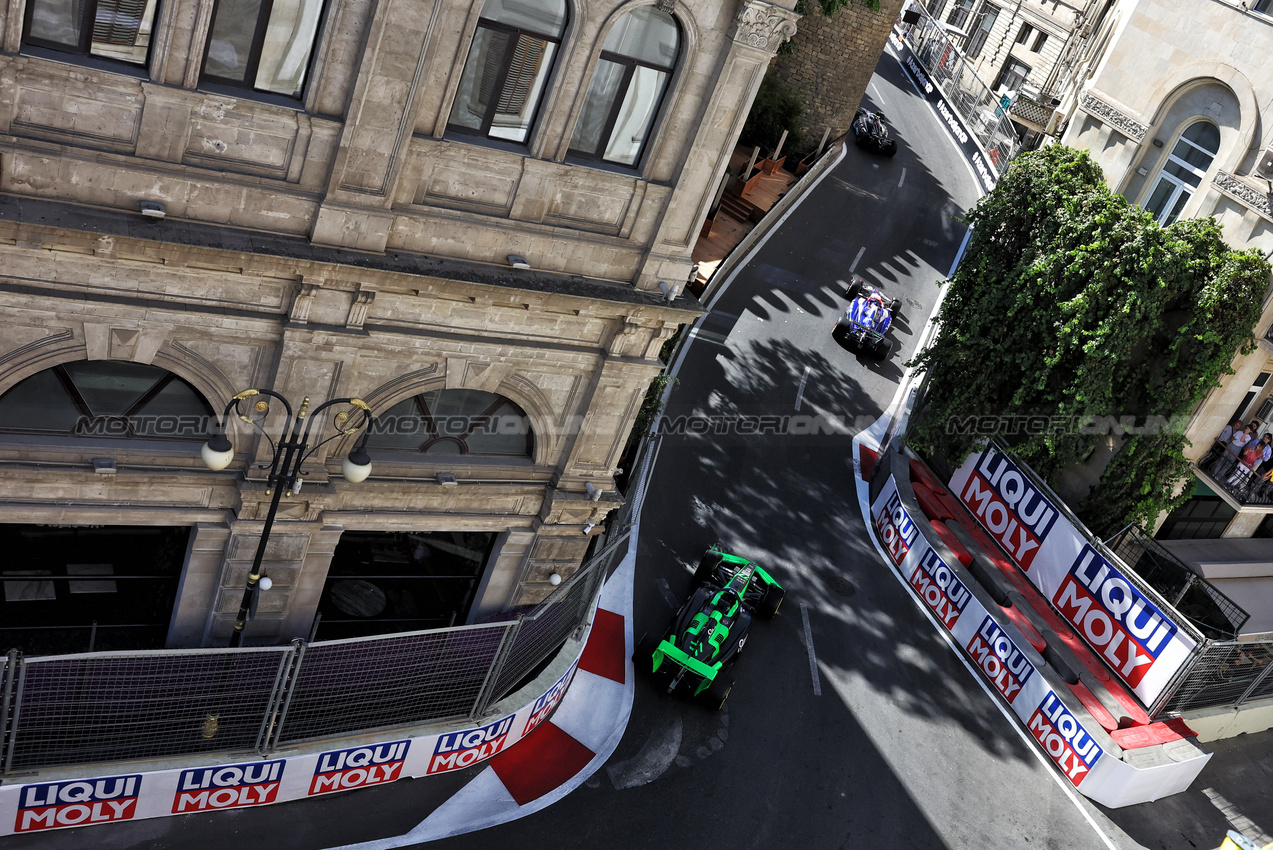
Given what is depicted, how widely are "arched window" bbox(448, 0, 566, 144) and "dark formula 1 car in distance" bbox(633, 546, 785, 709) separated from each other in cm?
918

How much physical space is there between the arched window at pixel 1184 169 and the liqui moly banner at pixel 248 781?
18077mm

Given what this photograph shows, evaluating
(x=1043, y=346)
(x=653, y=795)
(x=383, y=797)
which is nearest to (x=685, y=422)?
(x=1043, y=346)

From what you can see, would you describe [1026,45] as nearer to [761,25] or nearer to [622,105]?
[761,25]

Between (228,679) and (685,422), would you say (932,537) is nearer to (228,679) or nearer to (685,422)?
(685,422)

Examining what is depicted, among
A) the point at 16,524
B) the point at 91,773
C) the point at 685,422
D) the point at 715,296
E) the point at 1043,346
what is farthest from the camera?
the point at 715,296

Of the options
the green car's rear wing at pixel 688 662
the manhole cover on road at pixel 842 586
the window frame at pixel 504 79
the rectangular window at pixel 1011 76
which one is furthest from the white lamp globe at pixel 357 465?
the rectangular window at pixel 1011 76

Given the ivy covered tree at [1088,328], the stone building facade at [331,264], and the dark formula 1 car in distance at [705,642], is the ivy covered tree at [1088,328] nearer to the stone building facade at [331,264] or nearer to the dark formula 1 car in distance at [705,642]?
the dark formula 1 car in distance at [705,642]

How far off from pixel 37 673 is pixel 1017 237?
2009 centimetres

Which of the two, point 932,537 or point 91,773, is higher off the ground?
point 932,537

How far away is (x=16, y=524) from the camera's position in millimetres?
13930

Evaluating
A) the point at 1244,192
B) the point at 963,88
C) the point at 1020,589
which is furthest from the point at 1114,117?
the point at 963,88

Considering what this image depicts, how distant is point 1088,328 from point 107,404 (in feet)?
60.2

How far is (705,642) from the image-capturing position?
18.8 metres

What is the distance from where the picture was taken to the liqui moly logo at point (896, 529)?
24.1 metres
